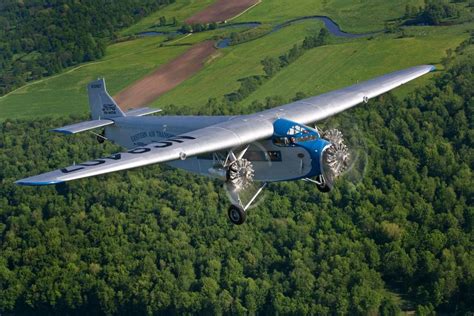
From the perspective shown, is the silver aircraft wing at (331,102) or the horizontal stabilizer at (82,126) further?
the horizontal stabilizer at (82,126)

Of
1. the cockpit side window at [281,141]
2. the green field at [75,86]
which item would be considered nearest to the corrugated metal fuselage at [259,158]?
the cockpit side window at [281,141]

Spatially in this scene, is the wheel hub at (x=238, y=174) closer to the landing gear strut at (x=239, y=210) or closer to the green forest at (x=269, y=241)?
the landing gear strut at (x=239, y=210)

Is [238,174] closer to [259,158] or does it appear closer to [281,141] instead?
[259,158]

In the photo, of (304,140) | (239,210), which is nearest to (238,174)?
(239,210)

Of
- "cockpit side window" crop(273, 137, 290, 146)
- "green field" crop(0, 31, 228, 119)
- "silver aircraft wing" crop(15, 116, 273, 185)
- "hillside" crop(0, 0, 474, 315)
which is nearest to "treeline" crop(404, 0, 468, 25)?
"hillside" crop(0, 0, 474, 315)

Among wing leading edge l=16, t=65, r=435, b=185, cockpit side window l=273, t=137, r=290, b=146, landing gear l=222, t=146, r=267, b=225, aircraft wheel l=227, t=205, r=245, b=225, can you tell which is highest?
wing leading edge l=16, t=65, r=435, b=185

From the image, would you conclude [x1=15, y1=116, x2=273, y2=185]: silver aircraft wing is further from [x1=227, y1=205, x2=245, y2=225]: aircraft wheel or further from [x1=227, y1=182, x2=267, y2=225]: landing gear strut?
[x1=227, y1=205, x2=245, y2=225]: aircraft wheel

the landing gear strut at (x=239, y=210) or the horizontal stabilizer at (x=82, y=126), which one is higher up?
the horizontal stabilizer at (x=82, y=126)

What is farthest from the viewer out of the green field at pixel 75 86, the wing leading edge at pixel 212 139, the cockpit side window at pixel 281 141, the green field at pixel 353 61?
the green field at pixel 75 86
